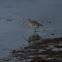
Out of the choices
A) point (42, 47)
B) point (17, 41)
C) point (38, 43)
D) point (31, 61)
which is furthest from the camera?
point (17, 41)

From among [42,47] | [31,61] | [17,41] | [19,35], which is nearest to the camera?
[31,61]

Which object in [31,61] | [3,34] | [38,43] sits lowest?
[3,34]

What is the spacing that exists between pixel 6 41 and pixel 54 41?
219 centimetres

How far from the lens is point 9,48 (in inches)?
448

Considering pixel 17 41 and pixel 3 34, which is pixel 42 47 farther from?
pixel 3 34

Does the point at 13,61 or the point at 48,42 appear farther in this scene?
the point at 48,42

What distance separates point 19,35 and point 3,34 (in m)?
1.17

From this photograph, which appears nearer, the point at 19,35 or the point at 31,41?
the point at 31,41

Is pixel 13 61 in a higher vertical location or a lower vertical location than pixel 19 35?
higher

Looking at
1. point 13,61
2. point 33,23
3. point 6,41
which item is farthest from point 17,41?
point 13,61

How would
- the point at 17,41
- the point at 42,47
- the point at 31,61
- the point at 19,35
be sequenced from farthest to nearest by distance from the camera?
the point at 19,35, the point at 17,41, the point at 42,47, the point at 31,61

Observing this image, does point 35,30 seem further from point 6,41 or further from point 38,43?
point 38,43

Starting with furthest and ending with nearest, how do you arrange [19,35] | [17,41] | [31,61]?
[19,35]
[17,41]
[31,61]

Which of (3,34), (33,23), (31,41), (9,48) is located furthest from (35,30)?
(9,48)
